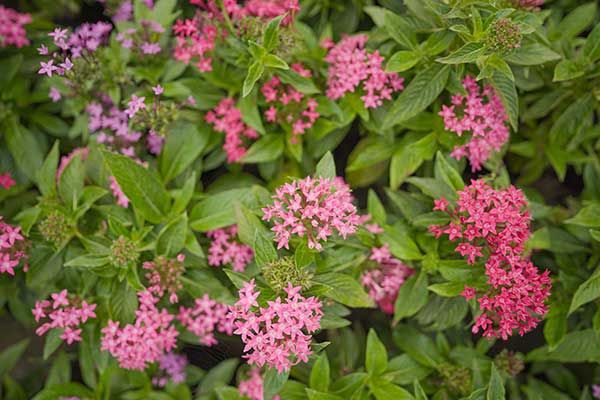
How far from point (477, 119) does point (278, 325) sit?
3.35ft

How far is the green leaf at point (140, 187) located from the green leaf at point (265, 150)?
36cm

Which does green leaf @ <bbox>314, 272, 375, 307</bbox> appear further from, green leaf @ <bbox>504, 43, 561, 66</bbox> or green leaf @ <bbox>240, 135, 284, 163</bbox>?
green leaf @ <bbox>504, 43, 561, 66</bbox>

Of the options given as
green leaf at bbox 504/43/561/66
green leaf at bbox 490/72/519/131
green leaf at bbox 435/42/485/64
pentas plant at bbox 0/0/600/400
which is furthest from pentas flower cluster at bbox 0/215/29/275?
green leaf at bbox 504/43/561/66

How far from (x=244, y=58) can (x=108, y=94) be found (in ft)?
1.98

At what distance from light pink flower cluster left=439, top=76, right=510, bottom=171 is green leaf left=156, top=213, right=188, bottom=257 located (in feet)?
3.12

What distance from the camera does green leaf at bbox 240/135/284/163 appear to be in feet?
6.88

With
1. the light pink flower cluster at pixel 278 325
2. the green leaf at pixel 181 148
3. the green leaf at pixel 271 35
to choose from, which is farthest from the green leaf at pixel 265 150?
the light pink flower cluster at pixel 278 325

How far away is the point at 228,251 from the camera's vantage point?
1.98 m

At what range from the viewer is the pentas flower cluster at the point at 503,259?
153 centimetres

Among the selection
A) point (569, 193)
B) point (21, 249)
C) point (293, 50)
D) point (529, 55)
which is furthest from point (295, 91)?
point (569, 193)

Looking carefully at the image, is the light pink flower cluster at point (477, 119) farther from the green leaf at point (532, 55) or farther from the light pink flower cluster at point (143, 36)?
the light pink flower cluster at point (143, 36)

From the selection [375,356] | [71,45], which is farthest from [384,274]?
[71,45]

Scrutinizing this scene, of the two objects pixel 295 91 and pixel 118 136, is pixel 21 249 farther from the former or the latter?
pixel 295 91

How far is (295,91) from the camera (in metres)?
Result: 2.03
